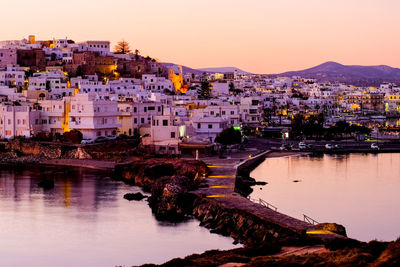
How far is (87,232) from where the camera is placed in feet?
70.3

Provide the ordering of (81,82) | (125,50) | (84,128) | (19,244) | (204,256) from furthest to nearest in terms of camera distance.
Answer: (125,50)
(81,82)
(84,128)
(19,244)
(204,256)

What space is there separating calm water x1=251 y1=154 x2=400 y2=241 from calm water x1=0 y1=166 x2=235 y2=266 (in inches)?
202

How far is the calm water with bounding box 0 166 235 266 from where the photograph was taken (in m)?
18.7

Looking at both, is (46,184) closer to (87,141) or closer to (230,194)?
(87,141)

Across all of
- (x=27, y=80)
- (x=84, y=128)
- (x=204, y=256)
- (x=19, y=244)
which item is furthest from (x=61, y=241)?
(x=27, y=80)

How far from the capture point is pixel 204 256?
1634 centimetres

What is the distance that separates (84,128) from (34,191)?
1253cm

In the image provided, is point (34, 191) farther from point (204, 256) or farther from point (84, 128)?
point (204, 256)

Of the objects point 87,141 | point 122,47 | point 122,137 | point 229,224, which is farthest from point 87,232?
point 122,47

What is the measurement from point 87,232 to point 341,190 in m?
13.3

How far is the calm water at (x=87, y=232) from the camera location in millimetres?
18703

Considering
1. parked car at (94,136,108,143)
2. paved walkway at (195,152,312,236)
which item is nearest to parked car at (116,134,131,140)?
parked car at (94,136,108,143)

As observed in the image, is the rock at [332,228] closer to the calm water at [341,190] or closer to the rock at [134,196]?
the calm water at [341,190]

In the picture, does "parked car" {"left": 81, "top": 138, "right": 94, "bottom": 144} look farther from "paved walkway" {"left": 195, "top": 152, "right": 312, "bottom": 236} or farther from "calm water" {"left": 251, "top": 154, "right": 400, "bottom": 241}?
"calm water" {"left": 251, "top": 154, "right": 400, "bottom": 241}
